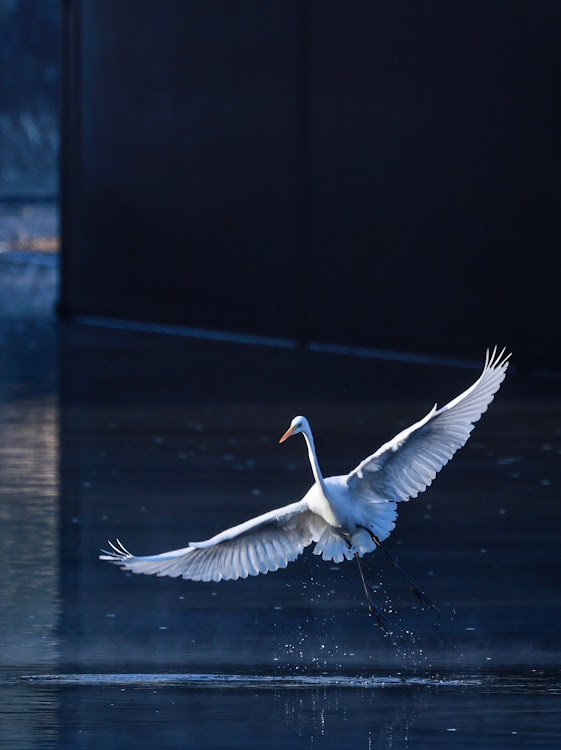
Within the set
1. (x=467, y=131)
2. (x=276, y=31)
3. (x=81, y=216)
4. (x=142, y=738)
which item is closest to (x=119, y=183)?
(x=81, y=216)

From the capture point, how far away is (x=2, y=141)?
180 feet

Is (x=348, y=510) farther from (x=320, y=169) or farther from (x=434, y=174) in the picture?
(x=320, y=169)

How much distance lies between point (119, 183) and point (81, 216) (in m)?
1.48

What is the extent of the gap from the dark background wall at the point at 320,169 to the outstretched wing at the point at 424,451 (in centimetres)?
1055

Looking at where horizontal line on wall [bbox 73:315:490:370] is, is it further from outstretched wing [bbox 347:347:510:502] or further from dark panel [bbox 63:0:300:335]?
outstretched wing [bbox 347:347:510:502]

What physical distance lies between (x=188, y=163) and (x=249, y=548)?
660 inches

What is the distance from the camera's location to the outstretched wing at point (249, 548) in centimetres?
647

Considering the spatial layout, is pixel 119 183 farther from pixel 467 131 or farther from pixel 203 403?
pixel 203 403

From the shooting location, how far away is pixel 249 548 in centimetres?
674

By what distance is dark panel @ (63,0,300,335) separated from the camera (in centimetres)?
2142

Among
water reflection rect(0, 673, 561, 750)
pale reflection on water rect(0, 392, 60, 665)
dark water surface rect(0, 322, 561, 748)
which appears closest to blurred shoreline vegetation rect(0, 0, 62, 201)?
dark water surface rect(0, 322, 561, 748)

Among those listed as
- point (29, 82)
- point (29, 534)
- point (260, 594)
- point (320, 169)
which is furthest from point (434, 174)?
point (29, 82)

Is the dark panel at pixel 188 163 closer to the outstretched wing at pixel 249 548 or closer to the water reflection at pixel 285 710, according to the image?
the outstretched wing at pixel 249 548

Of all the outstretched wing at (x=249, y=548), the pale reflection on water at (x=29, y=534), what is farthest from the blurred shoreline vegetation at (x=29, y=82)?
the outstretched wing at (x=249, y=548)
